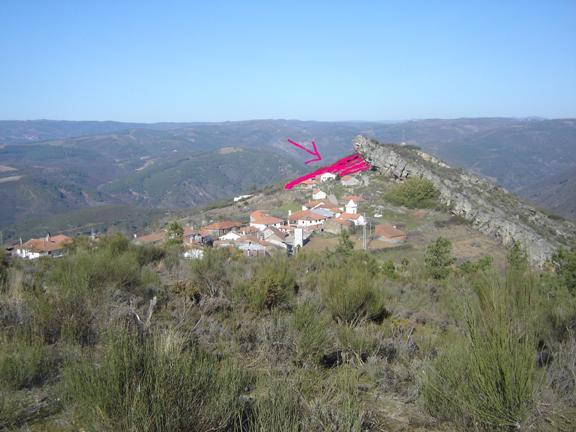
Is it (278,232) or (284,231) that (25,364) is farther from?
(284,231)

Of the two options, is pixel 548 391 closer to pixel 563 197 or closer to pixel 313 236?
pixel 313 236

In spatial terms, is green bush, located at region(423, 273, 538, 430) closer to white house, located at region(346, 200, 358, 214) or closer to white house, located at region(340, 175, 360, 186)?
white house, located at region(346, 200, 358, 214)

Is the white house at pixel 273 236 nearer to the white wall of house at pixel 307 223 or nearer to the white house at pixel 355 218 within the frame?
the white wall of house at pixel 307 223

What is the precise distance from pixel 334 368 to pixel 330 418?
6.51 ft

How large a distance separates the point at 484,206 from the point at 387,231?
9.45 meters

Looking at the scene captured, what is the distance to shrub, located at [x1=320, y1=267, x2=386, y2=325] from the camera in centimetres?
692

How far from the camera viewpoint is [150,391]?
2.40 meters

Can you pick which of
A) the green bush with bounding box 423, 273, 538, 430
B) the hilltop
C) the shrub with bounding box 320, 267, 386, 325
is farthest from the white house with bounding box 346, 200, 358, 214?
the green bush with bounding box 423, 273, 538, 430

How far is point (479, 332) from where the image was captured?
3.05 meters

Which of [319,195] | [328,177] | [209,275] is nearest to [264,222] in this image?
[319,195]

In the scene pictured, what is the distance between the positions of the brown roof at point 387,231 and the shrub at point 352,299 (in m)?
27.9

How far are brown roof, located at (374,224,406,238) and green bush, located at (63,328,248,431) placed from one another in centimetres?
3290

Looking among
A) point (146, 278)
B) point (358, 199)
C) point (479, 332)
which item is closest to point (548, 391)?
point (479, 332)

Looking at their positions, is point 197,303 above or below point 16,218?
above
